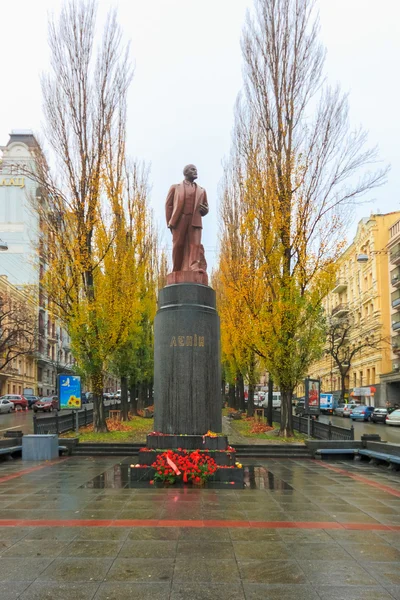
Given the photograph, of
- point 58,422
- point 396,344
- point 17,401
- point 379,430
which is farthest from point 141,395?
point 396,344

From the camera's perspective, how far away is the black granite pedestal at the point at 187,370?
1072 cm

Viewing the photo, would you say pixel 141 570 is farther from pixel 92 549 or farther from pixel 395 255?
pixel 395 255

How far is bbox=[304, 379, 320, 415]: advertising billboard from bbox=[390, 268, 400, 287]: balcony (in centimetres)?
3541

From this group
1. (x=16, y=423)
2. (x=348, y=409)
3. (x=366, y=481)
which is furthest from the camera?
(x=348, y=409)

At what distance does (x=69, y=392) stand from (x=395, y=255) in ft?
134

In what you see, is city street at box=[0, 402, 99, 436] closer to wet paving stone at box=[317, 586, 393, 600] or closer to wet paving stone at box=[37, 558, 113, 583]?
wet paving stone at box=[37, 558, 113, 583]

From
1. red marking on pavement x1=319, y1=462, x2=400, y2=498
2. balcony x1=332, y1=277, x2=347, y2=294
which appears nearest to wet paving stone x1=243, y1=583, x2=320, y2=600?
red marking on pavement x1=319, y1=462, x2=400, y2=498

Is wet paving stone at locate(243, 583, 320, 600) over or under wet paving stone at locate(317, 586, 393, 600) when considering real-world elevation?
over

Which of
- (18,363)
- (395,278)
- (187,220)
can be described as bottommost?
(18,363)

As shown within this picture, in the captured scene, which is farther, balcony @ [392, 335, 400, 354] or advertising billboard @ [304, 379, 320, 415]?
balcony @ [392, 335, 400, 354]

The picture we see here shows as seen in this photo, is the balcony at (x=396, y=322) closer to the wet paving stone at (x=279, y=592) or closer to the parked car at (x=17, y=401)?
the parked car at (x=17, y=401)

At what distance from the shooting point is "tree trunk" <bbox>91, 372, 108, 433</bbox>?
19719mm

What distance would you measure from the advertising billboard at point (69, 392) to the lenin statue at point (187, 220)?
295 inches

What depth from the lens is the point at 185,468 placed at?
9578mm
